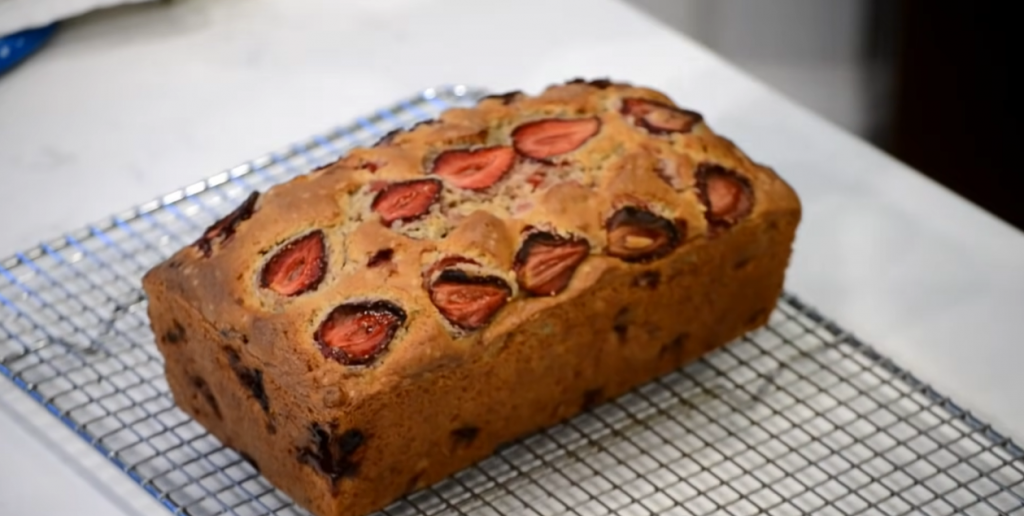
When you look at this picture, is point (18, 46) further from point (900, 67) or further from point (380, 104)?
point (900, 67)

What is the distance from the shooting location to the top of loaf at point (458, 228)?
4.15 ft

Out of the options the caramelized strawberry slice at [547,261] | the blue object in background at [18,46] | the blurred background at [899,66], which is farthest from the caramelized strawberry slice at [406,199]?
the blurred background at [899,66]

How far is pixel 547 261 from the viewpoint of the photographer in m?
1.34

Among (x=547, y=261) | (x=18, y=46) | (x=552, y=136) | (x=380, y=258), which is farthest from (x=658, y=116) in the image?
(x=18, y=46)

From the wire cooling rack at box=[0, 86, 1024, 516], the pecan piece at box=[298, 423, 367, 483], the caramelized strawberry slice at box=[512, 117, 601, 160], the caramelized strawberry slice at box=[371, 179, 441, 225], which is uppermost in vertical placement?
the caramelized strawberry slice at box=[512, 117, 601, 160]

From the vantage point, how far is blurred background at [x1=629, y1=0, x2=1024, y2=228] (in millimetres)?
2678

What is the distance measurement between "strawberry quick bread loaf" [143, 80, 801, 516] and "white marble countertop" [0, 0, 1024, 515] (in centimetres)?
16

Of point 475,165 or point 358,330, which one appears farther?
point 475,165

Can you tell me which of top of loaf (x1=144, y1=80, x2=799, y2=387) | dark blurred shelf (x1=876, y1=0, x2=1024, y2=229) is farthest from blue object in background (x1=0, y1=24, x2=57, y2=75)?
dark blurred shelf (x1=876, y1=0, x2=1024, y2=229)

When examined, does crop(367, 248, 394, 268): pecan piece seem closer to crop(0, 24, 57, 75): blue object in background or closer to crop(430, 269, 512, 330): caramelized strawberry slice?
crop(430, 269, 512, 330): caramelized strawberry slice

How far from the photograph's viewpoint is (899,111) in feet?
9.27

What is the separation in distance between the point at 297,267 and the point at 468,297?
6.3 inches

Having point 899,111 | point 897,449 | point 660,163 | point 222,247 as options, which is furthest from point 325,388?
point 899,111

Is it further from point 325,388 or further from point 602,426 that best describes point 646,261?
point 325,388
